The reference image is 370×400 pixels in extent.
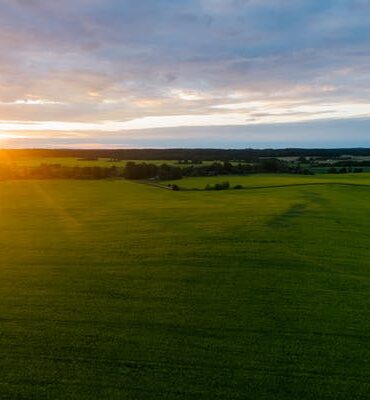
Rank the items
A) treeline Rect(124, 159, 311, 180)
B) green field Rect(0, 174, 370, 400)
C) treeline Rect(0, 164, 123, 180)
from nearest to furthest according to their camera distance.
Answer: green field Rect(0, 174, 370, 400), treeline Rect(124, 159, 311, 180), treeline Rect(0, 164, 123, 180)

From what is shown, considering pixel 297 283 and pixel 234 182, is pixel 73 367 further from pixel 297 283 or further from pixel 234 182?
pixel 234 182

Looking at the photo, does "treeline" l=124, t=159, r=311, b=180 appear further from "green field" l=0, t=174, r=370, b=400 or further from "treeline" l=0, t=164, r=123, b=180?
"green field" l=0, t=174, r=370, b=400

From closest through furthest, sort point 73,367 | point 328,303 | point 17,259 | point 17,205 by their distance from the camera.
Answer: point 73,367 → point 328,303 → point 17,259 → point 17,205

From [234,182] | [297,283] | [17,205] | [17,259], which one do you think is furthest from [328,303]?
[234,182]

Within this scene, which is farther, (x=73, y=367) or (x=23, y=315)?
(x=23, y=315)

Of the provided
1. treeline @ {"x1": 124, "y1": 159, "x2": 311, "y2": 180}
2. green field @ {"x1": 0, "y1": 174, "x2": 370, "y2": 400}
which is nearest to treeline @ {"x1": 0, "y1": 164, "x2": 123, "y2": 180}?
treeline @ {"x1": 124, "y1": 159, "x2": 311, "y2": 180}

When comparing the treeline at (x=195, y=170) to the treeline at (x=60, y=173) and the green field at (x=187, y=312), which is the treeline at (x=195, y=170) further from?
the green field at (x=187, y=312)

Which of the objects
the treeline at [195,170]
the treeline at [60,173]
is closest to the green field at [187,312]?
the treeline at [195,170]
